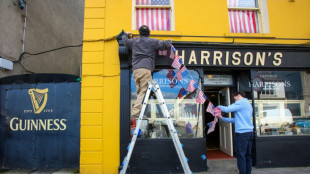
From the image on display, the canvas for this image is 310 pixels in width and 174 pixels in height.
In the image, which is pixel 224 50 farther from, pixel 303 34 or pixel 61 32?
pixel 61 32

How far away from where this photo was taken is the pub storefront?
4539 millimetres

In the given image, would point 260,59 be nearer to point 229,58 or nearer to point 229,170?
point 229,58

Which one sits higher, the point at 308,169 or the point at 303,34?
the point at 303,34

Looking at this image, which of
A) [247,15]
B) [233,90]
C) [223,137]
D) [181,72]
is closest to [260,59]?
[233,90]

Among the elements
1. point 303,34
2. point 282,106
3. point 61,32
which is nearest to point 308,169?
point 282,106

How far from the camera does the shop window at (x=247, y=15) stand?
5.42m

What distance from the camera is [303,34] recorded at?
5262mm

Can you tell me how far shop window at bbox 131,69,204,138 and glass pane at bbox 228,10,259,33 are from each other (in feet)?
6.10

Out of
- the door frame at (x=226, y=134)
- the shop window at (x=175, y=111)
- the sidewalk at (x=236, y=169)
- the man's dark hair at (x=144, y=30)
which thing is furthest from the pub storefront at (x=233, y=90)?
the man's dark hair at (x=144, y=30)

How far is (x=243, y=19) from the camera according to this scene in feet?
18.1

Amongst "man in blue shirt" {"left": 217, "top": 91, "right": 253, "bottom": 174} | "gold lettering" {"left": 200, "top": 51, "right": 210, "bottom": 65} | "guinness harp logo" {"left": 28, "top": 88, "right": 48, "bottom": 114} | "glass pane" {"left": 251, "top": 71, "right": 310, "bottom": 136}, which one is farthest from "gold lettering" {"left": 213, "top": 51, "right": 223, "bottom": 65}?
"guinness harp logo" {"left": 28, "top": 88, "right": 48, "bottom": 114}

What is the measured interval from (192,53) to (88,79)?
107 inches

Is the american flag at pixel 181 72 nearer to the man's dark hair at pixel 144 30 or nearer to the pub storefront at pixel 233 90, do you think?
the pub storefront at pixel 233 90

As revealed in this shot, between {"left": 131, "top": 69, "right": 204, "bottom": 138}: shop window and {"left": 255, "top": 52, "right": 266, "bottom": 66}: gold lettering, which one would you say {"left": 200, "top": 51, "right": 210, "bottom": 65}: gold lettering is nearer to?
{"left": 131, "top": 69, "right": 204, "bottom": 138}: shop window
